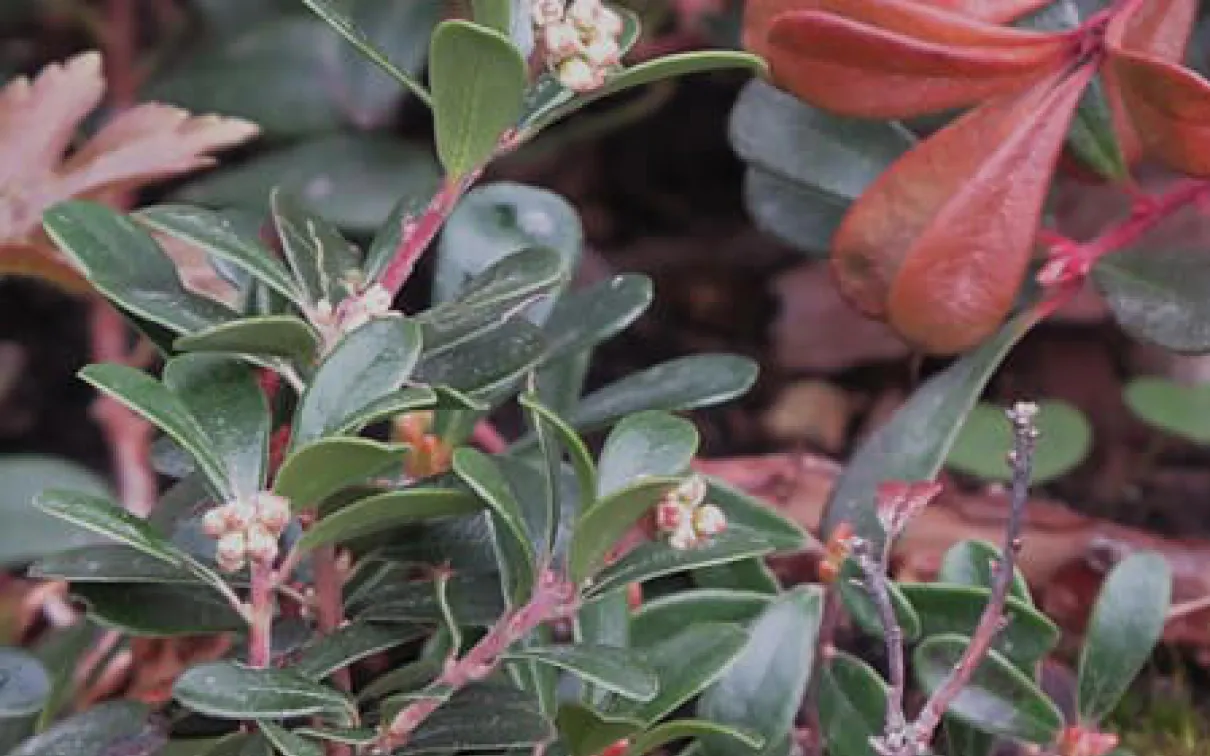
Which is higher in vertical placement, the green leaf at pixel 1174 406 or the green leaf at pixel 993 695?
the green leaf at pixel 993 695

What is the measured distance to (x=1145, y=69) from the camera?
2.97 feet

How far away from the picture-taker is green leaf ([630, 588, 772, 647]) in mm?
944

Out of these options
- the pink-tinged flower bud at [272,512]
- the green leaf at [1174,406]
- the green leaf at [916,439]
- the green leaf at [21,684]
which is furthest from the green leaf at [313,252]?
the green leaf at [1174,406]

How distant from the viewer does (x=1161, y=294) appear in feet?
3.43

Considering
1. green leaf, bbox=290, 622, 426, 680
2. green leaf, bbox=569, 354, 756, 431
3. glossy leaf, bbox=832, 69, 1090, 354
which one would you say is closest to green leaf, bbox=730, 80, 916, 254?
glossy leaf, bbox=832, 69, 1090, 354

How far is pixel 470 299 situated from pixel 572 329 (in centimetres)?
16

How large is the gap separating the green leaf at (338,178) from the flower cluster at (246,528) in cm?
83

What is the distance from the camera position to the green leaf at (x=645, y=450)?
77 cm

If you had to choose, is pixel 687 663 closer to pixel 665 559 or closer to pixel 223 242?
pixel 665 559

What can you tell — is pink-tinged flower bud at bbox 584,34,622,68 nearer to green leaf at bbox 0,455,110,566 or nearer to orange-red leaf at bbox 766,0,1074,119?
orange-red leaf at bbox 766,0,1074,119

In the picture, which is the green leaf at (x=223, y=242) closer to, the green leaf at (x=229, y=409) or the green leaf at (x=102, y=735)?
the green leaf at (x=229, y=409)

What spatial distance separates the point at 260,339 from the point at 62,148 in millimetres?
511

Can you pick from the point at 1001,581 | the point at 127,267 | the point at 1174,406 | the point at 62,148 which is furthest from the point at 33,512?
the point at 1174,406

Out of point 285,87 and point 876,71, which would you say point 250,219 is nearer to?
point 876,71
